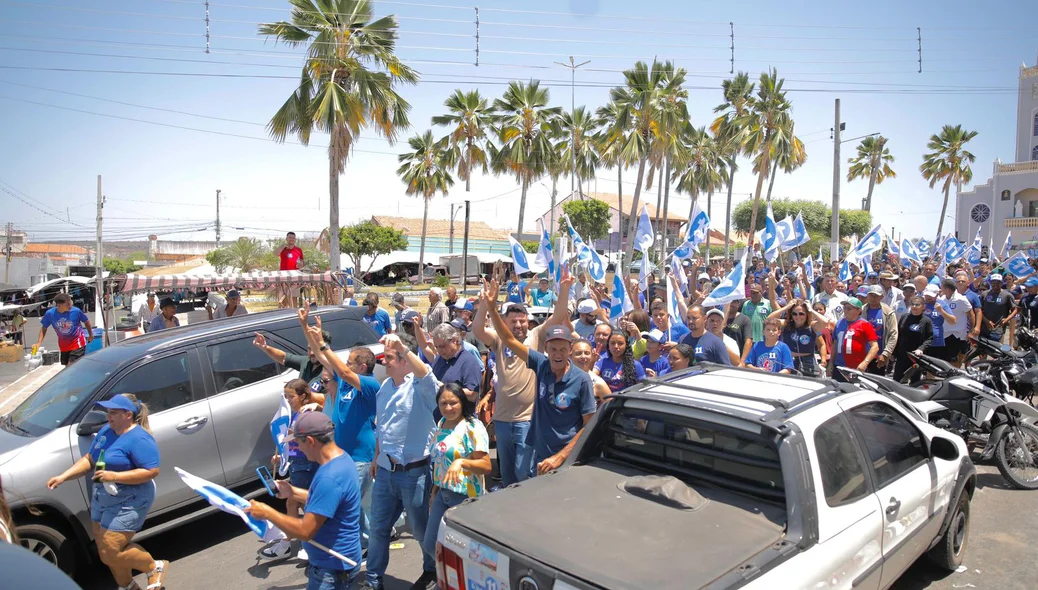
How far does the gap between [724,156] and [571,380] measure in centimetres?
4175

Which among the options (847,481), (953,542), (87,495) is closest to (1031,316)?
(953,542)

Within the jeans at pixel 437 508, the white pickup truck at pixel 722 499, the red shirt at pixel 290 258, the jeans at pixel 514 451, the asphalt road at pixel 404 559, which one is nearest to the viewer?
the white pickup truck at pixel 722 499

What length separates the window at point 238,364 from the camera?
5688 mm

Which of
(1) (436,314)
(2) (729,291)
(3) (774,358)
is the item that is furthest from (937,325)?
(1) (436,314)

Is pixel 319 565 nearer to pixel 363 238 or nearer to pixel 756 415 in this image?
pixel 756 415

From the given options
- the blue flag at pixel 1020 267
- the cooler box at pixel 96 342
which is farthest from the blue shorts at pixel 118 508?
the blue flag at pixel 1020 267

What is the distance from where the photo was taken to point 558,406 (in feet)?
14.4

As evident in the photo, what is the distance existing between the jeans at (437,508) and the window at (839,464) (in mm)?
2136

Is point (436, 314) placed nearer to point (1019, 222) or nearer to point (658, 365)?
point (658, 365)

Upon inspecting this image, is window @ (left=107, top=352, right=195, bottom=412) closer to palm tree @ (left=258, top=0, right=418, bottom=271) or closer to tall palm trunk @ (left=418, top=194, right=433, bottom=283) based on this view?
palm tree @ (left=258, top=0, right=418, bottom=271)

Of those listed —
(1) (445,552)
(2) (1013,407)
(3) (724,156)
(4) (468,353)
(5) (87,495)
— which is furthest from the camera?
(3) (724,156)

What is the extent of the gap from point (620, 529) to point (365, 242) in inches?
1967

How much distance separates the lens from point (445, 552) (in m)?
3.13

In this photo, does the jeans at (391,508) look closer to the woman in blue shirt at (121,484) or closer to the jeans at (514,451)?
the jeans at (514,451)
